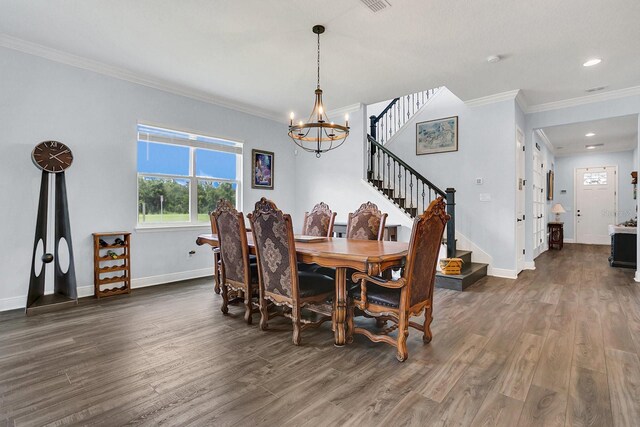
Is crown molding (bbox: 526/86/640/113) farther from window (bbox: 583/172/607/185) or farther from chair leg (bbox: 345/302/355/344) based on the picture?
window (bbox: 583/172/607/185)

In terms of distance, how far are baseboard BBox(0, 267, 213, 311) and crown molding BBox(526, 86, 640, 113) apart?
5932 mm

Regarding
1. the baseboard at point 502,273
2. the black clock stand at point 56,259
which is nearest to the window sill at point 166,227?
the black clock stand at point 56,259

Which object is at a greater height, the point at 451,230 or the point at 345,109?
the point at 345,109

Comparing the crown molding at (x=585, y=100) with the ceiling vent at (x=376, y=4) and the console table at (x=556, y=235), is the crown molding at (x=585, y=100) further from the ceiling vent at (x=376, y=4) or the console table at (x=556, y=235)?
the console table at (x=556, y=235)

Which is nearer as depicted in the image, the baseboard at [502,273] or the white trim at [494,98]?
the white trim at [494,98]

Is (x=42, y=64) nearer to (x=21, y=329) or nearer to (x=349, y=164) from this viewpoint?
(x=21, y=329)

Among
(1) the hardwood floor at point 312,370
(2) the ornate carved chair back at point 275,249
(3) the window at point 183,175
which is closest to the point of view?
(1) the hardwood floor at point 312,370

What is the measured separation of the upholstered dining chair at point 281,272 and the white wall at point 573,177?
9722mm

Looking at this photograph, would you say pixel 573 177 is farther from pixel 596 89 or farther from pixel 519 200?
pixel 519 200

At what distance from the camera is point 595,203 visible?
354 inches

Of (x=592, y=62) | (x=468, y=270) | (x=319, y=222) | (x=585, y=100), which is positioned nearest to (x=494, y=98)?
(x=592, y=62)

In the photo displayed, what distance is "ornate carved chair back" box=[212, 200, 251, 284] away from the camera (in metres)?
2.91

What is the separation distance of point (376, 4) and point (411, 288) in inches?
89.9

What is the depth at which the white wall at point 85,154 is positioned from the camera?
339 centimetres
